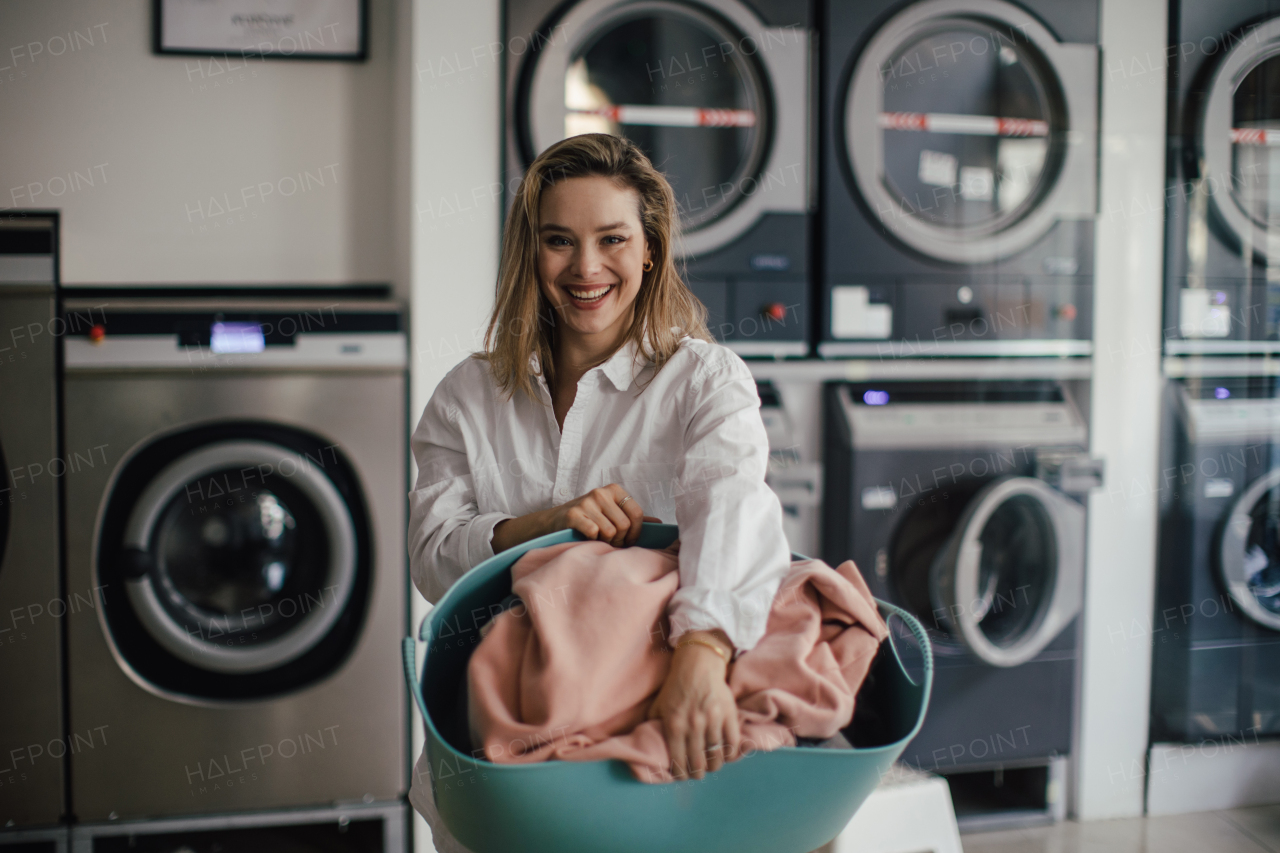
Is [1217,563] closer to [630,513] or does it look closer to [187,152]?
[630,513]

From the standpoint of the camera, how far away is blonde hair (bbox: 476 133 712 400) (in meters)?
1.04

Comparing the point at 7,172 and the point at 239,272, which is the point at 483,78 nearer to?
the point at 239,272

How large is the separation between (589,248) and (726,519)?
0.35 m

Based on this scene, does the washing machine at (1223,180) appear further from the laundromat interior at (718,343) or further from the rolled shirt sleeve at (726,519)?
the rolled shirt sleeve at (726,519)

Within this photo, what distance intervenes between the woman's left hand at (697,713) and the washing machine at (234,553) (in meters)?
1.38

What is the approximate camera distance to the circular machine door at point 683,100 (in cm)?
203

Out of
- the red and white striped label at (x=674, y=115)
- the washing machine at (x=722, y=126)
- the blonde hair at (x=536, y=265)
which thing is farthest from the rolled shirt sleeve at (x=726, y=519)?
the red and white striped label at (x=674, y=115)

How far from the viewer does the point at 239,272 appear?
93.8 inches

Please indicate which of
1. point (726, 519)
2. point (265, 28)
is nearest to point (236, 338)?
point (265, 28)

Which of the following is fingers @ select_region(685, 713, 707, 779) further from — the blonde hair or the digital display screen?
the digital display screen

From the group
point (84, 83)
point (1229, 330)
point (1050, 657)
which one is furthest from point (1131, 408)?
point (84, 83)

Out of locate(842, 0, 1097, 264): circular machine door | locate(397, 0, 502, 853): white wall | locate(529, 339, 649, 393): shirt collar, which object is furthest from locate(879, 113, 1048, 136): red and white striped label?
locate(529, 339, 649, 393): shirt collar

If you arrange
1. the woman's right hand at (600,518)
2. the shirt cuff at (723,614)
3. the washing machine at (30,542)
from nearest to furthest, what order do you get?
the shirt cuff at (723,614) → the woman's right hand at (600,518) → the washing machine at (30,542)

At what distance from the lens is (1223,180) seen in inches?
87.8
